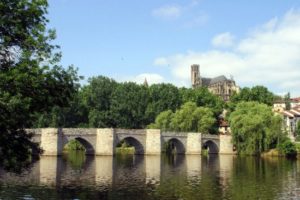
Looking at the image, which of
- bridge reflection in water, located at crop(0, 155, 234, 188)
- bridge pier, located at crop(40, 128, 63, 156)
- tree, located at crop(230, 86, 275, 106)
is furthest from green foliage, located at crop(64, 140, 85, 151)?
tree, located at crop(230, 86, 275, 106)

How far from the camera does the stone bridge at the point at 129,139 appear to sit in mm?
60375

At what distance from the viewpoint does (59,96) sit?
17234 millimetres

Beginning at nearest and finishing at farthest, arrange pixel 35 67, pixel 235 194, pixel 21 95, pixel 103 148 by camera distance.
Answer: pixel 21 95 < pixel 35 67 < pixel 235 194 < pixel 103 148

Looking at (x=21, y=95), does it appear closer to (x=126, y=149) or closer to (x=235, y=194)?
(x=235, y=194)

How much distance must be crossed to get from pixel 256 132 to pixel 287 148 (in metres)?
4.87

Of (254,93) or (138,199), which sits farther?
(254,93)

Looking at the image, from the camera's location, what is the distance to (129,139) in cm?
7006

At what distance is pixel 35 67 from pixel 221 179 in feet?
81.2

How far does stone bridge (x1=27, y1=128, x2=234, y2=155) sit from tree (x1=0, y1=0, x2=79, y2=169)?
136 feet

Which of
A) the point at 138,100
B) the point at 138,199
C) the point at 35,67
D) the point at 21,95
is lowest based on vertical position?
the point at 138,199

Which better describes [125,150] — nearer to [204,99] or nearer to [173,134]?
[173,134]

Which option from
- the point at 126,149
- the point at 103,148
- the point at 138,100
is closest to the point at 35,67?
the point at 103,148

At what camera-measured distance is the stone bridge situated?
6038 cm

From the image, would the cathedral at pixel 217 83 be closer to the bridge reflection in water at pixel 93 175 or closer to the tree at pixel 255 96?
the tree at pixel 255 96
